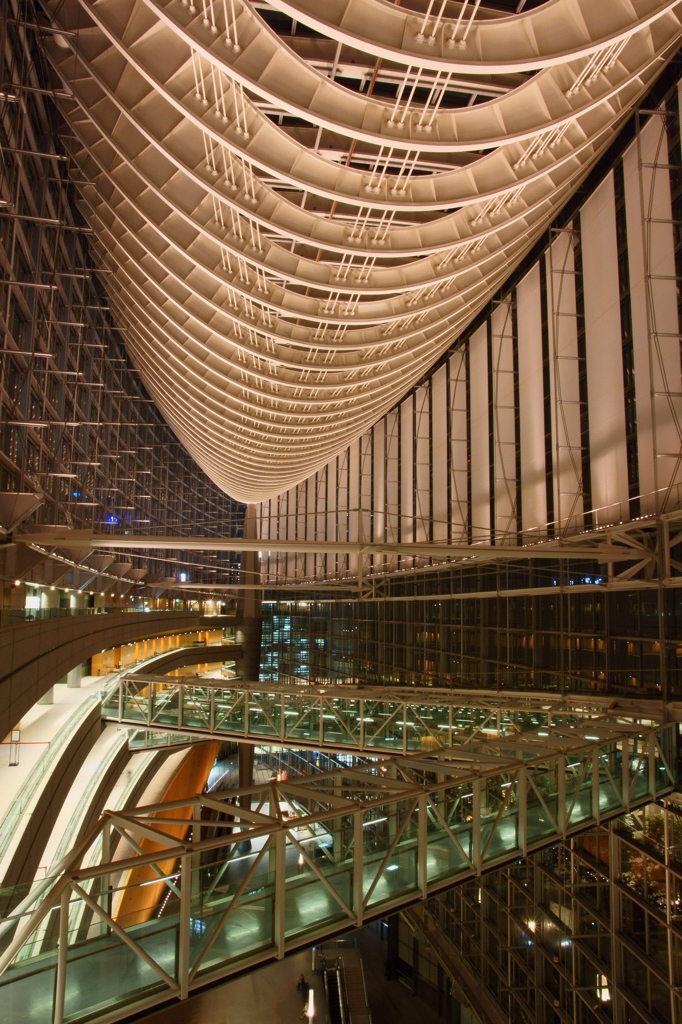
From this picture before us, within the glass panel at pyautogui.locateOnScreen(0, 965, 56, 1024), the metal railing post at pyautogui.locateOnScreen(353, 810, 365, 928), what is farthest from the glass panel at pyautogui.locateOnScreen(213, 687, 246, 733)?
the glass panel at pyautogui.locateOnScreen(0, 965, 56, 1024)

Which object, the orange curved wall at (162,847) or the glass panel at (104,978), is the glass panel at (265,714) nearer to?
the orange curved wall at (162,847)

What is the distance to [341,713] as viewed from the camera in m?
18.0

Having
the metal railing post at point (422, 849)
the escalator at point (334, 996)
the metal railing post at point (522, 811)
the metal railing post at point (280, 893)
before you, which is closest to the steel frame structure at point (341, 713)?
the metal railing post at point (522, 811)

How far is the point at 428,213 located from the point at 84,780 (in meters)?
16.8

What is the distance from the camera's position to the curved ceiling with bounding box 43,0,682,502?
27.2ft

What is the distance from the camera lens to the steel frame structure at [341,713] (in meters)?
16.7

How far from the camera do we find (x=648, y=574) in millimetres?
14633

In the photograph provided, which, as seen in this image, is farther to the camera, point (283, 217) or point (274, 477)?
point (274, 477)

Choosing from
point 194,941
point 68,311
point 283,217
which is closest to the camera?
point 194,941

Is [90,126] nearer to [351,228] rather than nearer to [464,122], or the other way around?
[351,228]

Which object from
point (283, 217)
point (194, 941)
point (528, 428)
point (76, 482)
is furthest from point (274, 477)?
point (194, 941)

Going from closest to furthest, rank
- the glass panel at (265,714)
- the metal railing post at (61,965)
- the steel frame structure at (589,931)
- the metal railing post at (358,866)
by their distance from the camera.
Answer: the metal railing post at (61,965)
the metal railing post at (358,866)
the steel frame structure at (589,931)
the glass panel at (265,714)

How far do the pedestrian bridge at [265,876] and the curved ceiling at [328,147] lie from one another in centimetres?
788

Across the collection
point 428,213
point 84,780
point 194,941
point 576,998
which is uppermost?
point 428,213
